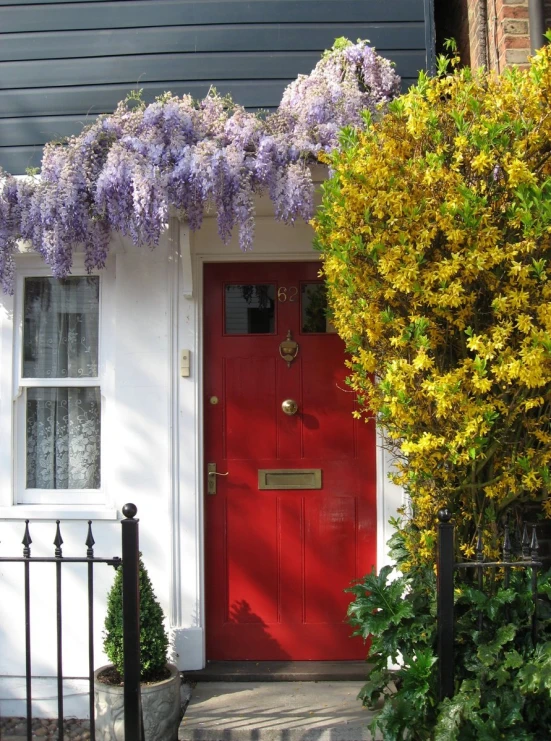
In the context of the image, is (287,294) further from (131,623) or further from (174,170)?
(131,623)

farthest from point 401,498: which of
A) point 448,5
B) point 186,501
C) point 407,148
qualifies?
point 448,5

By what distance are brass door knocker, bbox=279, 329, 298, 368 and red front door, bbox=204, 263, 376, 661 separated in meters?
0.01

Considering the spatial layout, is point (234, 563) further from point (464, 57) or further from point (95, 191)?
point (464, 57)

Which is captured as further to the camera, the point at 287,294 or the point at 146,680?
the point at 287,294

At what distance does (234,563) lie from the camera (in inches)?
160

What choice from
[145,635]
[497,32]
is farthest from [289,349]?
[497,32]

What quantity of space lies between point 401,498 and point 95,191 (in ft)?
8.19

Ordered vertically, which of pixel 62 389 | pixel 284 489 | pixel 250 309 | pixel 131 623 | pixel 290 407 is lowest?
pixel 131 623

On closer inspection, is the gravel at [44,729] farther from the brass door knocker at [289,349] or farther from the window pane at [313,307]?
the window pane at [313,307]

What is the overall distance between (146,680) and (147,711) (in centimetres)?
15

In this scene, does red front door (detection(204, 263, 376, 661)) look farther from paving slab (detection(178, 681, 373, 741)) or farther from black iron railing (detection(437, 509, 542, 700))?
black iron railing (detection(437, 509, 542, 700))

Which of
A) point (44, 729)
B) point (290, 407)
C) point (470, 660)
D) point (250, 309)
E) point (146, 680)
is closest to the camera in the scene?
point (470, 660)

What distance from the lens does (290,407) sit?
4.06m

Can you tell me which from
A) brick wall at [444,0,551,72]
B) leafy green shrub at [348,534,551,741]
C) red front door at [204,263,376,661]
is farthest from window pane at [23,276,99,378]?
brick wall at [444,0,551,72]
